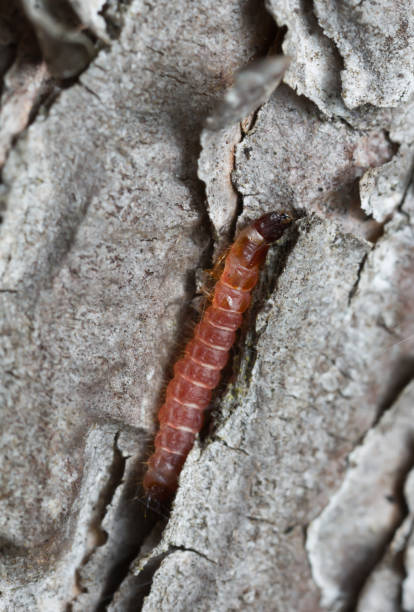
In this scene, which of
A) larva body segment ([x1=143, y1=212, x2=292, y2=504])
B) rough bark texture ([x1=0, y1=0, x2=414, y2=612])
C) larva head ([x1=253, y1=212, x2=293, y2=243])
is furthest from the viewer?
larva body segment ([x1=143, y1=212, x2=292, y2=504])

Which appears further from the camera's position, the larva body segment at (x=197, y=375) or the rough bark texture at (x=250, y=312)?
the larva body segment at (x=197, y=375)

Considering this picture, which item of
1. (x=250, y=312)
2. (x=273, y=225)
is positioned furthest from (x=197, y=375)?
(x=273, y=225)

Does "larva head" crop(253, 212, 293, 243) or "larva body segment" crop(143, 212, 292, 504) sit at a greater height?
"larva head" crop(253, 212, 293, 243)

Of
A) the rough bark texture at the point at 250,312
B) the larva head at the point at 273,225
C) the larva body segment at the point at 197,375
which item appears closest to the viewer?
the rough bark texture at the point at 250,312

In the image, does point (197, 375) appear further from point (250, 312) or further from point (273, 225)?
point (273, 225)

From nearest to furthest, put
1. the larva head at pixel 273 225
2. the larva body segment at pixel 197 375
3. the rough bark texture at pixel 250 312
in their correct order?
the rough bark texture at pixel 250 312
the larva head at pixel 273 225
the larva body segment at pixel 197 375

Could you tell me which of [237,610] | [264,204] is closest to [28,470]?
[237,610]
